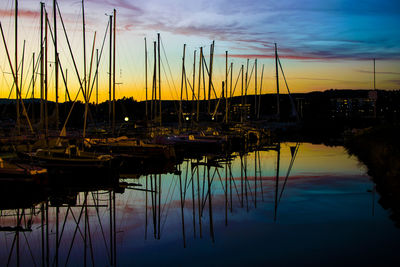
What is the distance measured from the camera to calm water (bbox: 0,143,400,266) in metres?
13.4

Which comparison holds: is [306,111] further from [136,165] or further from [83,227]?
[83,227]

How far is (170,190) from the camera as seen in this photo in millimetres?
24828

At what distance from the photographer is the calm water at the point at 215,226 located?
13.4 metres

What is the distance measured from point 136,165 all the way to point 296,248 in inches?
824

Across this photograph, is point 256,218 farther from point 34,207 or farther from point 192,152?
point 192,152

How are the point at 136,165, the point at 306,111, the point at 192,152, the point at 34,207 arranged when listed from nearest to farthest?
the point at 34,207 → the point at 136,165 → the point at 192,152 → the point at 306,111

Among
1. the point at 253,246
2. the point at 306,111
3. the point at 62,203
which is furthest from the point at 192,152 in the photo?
the point at 306,111

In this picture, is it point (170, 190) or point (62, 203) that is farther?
point (170, 190)

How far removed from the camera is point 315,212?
60.8ft

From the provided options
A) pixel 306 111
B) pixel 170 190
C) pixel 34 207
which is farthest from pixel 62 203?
pixel 306 111

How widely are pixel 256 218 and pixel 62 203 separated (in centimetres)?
875

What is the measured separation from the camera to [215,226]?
16.8 metres

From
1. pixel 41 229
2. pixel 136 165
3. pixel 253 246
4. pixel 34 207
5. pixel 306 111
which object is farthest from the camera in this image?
pixel 306 111

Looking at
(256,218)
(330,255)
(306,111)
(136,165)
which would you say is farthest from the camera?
(306,111)
